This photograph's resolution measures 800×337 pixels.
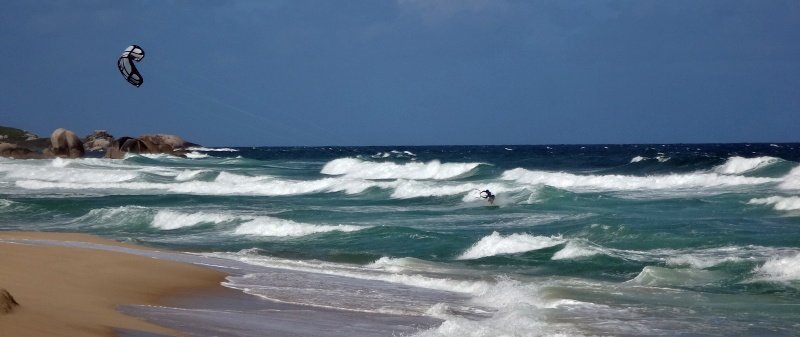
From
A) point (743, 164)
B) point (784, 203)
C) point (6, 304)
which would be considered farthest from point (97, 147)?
point (6, 304)

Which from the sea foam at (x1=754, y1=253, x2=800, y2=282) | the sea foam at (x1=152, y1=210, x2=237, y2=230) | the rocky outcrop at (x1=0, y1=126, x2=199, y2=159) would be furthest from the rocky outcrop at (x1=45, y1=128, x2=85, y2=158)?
the sea foam at (x1=754, y1=253, x2=800, y2=282)

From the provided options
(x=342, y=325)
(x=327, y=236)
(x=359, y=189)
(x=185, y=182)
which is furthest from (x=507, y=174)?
(x=342, y=325)

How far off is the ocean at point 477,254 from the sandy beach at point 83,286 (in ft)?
1.69

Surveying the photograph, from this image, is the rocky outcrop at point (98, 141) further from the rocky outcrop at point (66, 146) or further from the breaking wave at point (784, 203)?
the breaking wave at point (784, 203)

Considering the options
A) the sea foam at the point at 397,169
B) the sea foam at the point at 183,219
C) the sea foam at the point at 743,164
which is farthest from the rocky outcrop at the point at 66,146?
the sea foam at the point at 183,219

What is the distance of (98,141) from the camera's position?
10006 cm

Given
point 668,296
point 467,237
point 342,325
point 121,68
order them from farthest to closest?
point 467,237 → point 121,68 → point 668,296 → point 342,325

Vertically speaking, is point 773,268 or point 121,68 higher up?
point 121,68

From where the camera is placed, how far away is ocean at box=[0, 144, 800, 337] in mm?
10312

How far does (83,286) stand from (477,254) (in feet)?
27.3

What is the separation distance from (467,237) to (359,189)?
17616 millimetres

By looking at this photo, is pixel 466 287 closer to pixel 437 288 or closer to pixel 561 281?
pixel 437 288

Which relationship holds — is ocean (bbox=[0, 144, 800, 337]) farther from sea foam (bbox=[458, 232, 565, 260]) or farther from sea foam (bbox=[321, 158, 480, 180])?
sea foam (bbox=[321, 158, 480, 180])

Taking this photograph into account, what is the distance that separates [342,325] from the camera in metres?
9.81
